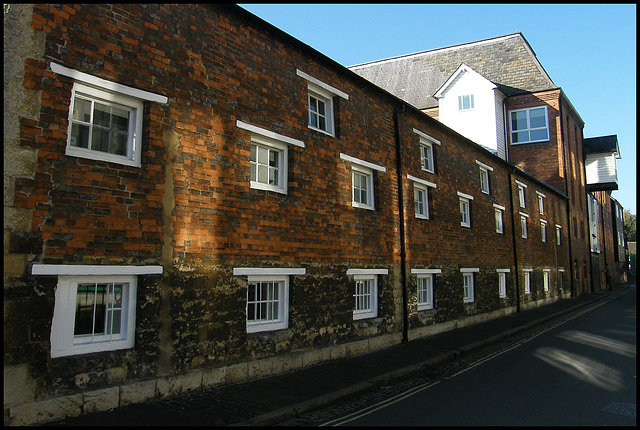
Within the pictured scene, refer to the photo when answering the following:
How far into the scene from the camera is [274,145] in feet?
30.0

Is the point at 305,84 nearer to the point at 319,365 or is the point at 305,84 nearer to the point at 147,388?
the point at 319,365

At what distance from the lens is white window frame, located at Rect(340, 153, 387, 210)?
11.1 meters

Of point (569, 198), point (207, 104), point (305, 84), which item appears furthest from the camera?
point (569, 198)

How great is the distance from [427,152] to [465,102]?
15697mm

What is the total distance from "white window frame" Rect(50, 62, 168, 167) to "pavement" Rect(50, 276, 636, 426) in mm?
3498

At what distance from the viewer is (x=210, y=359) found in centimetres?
730

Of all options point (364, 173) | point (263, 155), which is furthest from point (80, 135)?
point (364, 173)

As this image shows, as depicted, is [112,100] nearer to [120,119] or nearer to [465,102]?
[120,119]

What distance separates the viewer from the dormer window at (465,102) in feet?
94.6

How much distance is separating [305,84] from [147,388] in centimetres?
686

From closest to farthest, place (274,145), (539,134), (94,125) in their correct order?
(94,125)
(274,145)
(539,134)

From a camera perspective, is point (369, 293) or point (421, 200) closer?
point (369, 293)

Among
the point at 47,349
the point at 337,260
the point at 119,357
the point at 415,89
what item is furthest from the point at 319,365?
the point at 415,89

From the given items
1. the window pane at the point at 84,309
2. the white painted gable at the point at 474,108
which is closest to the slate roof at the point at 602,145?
the white painted gable at the point at 474,108
